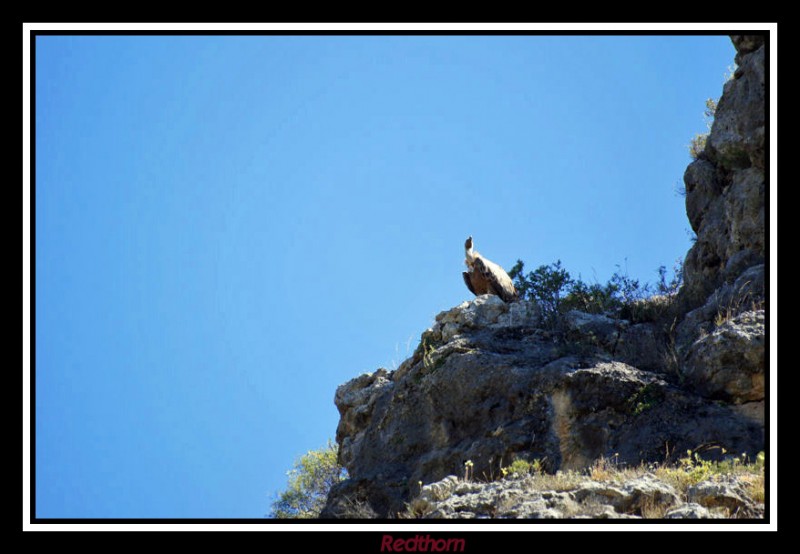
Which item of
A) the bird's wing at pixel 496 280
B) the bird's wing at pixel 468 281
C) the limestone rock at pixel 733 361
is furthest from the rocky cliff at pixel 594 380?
the bird's wing at pixel 468 281

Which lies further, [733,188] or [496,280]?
[496,280]

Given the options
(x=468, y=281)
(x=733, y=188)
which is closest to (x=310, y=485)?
(x=468, y=281)

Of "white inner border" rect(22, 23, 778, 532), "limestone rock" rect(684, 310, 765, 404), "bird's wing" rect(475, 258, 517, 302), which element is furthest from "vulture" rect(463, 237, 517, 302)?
"white inner border" rect(22, 23, 778, 532)

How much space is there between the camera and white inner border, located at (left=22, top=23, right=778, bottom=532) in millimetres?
9781

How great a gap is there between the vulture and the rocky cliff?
2.45 metres

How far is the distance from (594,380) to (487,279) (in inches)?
253

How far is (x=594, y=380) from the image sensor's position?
14.7 m

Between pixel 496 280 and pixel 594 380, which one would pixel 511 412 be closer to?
pixel 594 380

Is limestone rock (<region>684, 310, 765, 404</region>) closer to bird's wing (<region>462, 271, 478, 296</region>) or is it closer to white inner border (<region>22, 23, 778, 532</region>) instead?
white inner border (<region>22, 23, 778, 532</region>)

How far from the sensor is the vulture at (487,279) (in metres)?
20.8
